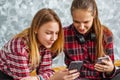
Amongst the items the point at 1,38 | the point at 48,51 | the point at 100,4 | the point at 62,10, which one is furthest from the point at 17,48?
the point at 100,4

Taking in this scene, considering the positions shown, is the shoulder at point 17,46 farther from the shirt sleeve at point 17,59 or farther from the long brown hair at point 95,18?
the long brown hair at point 95,18

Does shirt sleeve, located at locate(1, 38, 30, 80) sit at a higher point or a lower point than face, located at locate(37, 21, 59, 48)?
lower

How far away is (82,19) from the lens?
1424mm

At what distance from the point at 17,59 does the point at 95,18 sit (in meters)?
0.41

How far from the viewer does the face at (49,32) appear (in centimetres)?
138

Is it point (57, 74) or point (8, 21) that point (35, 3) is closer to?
point (8, 21)

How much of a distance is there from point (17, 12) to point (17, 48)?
55 cm

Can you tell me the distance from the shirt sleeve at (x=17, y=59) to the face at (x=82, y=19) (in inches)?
10.1

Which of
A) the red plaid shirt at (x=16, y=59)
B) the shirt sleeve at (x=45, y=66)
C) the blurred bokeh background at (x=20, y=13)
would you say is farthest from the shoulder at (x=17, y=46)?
the blurred bokeh background at (x=20, y=13)

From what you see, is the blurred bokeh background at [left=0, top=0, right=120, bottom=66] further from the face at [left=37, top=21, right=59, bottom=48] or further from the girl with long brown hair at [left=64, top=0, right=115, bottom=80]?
the face at [left=37, top=21, right=59, bottom=48]

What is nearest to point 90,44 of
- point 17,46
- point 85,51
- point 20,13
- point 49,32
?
point 85,51

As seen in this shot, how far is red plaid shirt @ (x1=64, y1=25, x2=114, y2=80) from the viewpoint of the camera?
5.07 feet

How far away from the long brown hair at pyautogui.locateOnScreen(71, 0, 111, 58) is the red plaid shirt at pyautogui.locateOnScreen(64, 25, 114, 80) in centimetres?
3

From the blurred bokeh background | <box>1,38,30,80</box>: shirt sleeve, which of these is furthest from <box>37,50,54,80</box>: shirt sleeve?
the blurred bokeh background
